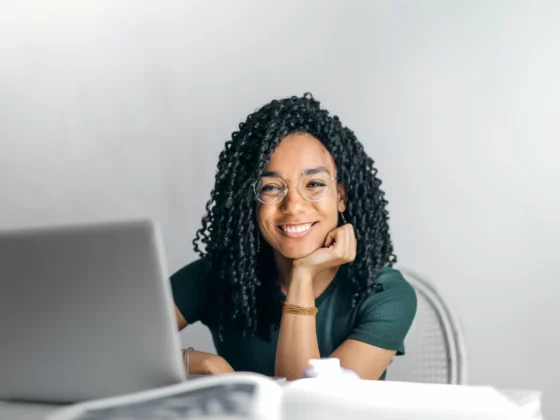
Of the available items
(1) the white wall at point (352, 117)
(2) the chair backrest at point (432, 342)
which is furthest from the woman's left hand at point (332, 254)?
(1) the white wall at point (352, 117)

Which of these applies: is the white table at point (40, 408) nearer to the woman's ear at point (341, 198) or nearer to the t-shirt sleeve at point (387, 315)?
the t-shirt sleeve at point (387, 315)

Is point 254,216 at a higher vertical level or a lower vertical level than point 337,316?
higher

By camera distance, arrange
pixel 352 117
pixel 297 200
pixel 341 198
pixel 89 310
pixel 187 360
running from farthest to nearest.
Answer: pixel 352 117 < pixel 341 198 < pixel 297 200 < pixel 187 360 < pixel 89 310

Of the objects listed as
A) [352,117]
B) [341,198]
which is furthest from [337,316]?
[352,117]

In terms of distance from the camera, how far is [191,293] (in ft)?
5.80

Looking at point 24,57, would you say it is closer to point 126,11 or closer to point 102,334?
point 126,11

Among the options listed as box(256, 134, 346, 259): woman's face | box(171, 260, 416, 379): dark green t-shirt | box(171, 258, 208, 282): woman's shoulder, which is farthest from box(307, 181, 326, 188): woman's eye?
box(171, 258, 208, 282): woman's shoulder

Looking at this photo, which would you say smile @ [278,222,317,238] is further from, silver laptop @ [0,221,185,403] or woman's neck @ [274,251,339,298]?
silver laptop @ [0,221,185,403]

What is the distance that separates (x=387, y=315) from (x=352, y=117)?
942 millimetres

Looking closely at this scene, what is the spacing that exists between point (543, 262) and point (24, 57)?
1959mm

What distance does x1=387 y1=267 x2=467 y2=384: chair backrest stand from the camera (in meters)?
1.75

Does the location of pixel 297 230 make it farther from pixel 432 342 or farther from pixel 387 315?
pixel 432 342

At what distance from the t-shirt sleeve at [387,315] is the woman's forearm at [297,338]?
0.30ft

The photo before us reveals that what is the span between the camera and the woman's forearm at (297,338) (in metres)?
1.53
